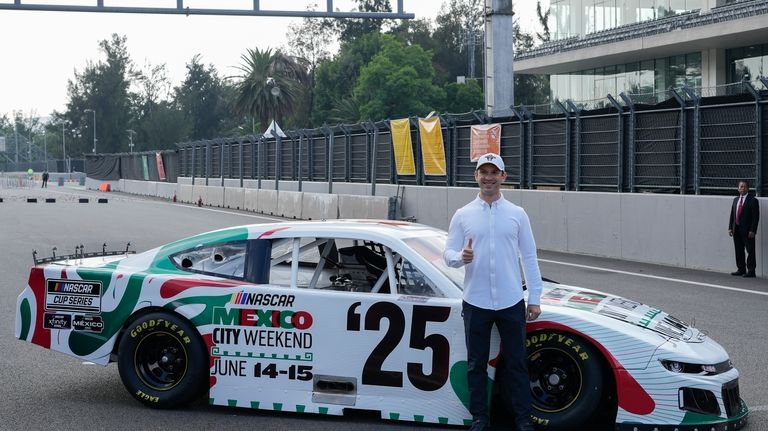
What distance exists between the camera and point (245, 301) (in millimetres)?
7062

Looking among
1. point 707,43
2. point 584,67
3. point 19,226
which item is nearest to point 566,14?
point 584,67

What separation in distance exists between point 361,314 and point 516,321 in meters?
1.13

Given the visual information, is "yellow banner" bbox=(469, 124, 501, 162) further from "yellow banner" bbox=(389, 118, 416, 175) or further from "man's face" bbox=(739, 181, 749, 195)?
"man's face" bbox=(739, 181, 749, 195)

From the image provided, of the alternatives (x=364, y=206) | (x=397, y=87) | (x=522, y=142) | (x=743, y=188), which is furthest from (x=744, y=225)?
(x=397, y=87)

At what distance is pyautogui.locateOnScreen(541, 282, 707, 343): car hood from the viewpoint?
6.51 metres

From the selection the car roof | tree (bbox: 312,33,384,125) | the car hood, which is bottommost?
the car hood

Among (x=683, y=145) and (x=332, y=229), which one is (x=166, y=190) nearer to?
(x=683, y=145)

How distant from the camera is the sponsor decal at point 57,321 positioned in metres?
7.46

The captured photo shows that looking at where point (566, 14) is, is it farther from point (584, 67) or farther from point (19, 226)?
point (19, 226)

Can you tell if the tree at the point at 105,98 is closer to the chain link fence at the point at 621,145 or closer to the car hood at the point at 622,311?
the chain link fence at the point at 621,145

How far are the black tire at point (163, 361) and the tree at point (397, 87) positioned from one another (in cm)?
8436

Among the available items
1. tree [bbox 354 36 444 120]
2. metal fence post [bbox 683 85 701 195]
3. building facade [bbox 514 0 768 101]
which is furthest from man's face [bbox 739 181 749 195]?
tree [bbox 354 36 444 120]

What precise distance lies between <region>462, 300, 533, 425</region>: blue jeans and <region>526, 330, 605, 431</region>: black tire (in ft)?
0.83

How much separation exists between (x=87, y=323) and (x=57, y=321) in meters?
0.26
